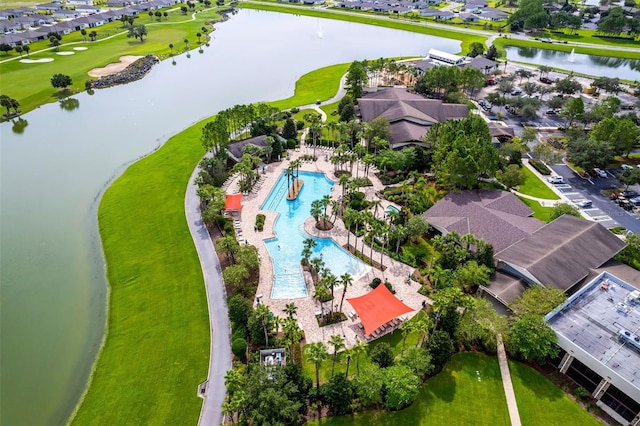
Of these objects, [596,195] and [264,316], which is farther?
[596,195]

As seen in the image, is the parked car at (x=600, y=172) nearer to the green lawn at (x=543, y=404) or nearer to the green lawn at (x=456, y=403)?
the green lawn at (x=543, y=404)

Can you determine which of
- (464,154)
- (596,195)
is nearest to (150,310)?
(464,154)

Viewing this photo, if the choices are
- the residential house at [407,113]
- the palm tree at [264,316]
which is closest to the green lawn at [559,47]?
the residential house at [407,113]

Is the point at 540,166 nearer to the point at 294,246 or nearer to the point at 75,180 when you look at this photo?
the point at 294,246

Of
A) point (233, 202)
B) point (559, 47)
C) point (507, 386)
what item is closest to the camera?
point (507, 386)

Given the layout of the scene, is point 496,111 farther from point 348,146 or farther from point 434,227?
point 434,227

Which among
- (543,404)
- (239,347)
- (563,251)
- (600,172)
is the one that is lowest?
(543,404)

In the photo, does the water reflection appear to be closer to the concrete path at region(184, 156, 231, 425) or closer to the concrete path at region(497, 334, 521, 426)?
the concrete path at region(184, 156, 231, 425)

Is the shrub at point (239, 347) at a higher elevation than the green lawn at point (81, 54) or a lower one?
lower
